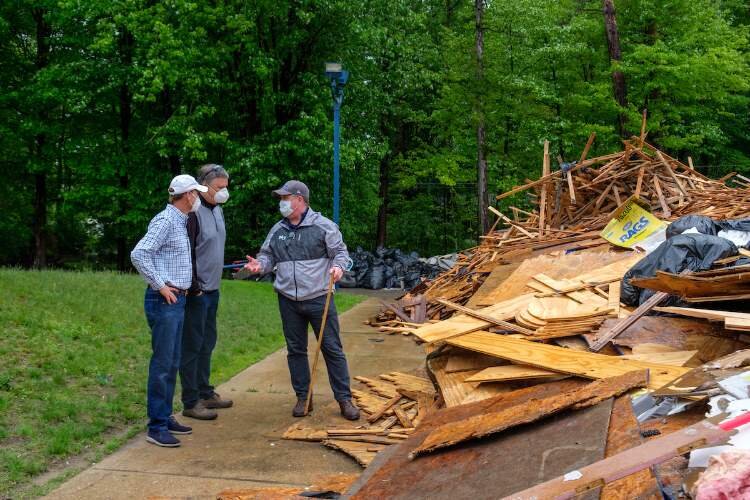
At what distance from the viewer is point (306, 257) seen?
6.35 metres

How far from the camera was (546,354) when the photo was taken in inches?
207

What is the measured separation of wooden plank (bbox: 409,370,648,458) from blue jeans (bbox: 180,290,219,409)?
8.84ft

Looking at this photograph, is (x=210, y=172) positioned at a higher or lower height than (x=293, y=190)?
higher

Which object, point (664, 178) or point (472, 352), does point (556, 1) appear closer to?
point (664, 178)

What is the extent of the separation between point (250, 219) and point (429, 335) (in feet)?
51.0

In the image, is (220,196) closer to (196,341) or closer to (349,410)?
(196,341)

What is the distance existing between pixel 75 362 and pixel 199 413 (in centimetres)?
177

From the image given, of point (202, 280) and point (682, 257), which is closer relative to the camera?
point (202, 280)

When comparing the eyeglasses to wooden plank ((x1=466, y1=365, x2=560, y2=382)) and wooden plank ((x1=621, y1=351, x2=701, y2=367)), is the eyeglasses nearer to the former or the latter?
wooden plank ((x1=466, y1=365, x2=560, y2=382))

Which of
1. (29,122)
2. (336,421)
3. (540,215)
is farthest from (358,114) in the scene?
(336,421)

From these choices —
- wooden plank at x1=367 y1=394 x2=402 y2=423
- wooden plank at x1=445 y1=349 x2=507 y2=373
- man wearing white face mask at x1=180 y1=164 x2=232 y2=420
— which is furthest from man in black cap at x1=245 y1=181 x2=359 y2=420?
A: wooden plank at x1=445 y1=349 x2=507 y2=373

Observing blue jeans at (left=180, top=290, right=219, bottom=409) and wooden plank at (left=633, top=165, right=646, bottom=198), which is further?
wooden plank at (left=633, top=165, right=646, bottom=198)


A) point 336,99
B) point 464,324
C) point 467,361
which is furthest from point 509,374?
point 336,99

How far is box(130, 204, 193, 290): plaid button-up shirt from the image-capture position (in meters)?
5.41
